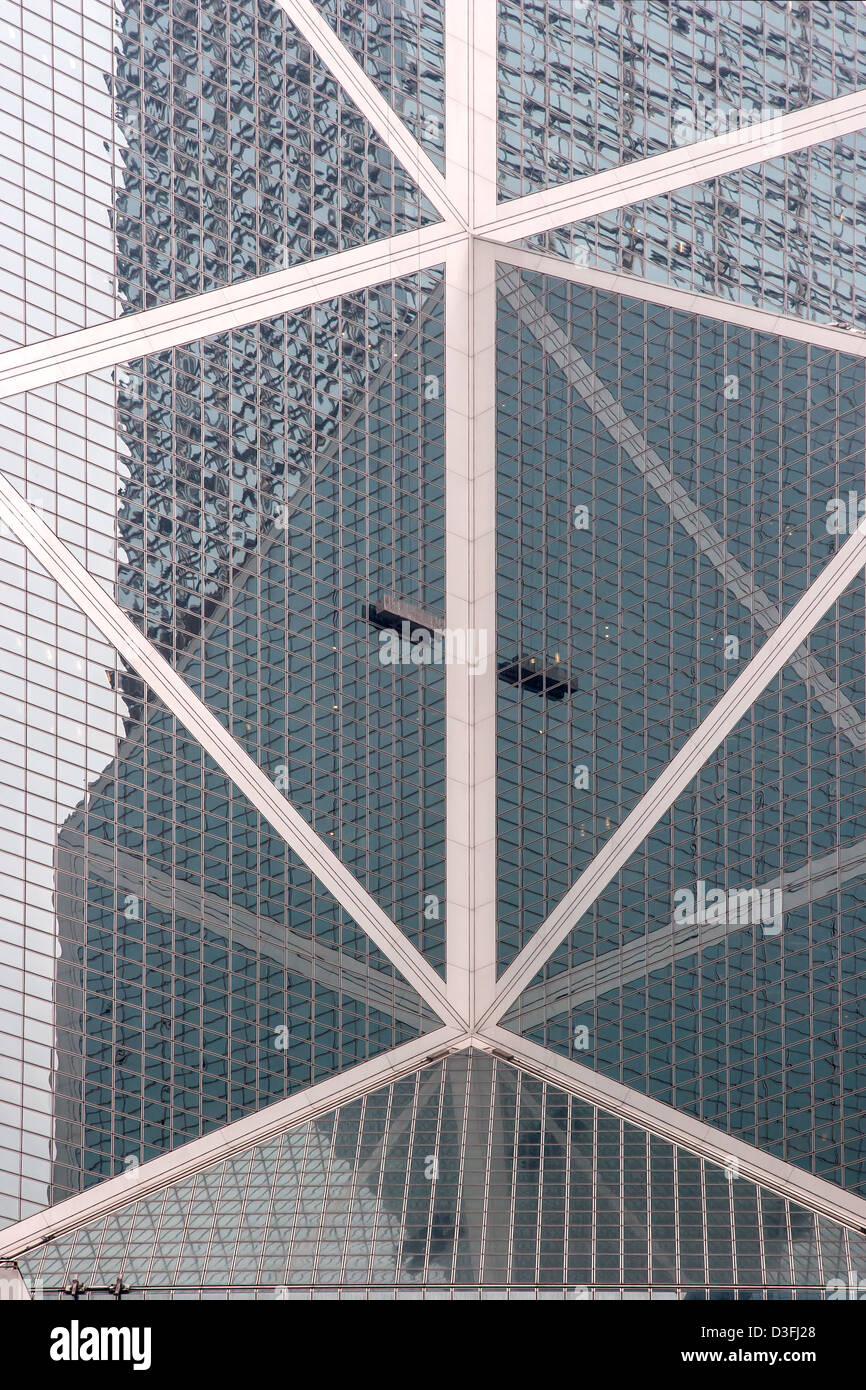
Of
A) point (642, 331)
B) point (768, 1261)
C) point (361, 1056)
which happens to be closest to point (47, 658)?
point (361, 1056)

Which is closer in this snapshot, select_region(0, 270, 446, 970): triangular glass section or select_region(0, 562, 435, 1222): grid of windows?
select_region(0, 562, 435, 1222): grid of windows

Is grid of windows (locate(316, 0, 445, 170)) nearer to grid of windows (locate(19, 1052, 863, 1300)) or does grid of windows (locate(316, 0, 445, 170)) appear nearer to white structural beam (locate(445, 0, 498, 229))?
white structural beam (locate(445, 0, 498, 229))

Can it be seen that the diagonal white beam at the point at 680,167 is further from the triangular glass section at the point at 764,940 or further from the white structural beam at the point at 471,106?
the triangular glass section at the point at 764,940

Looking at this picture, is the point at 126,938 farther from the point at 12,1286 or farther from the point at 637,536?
the point at 637,536

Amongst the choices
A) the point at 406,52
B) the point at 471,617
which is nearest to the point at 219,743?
the point at 471,617

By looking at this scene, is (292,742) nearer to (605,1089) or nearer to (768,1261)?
(605,1089)

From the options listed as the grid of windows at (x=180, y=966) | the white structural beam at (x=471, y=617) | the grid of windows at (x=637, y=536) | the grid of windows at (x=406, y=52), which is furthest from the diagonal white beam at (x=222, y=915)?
the grid of windows at (x=406, y=52)

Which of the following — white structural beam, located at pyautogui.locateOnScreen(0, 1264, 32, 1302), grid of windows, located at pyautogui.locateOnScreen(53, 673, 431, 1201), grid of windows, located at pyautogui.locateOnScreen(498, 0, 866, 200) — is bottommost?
white structural beam, located at pyautogui.locateOnScreen(0, 1264, 32, 1302)

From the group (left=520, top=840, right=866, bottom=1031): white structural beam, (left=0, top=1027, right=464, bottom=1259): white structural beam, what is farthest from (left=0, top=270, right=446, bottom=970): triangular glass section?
(left=520, top=840, right=866, bottom=1031): white structural beam
